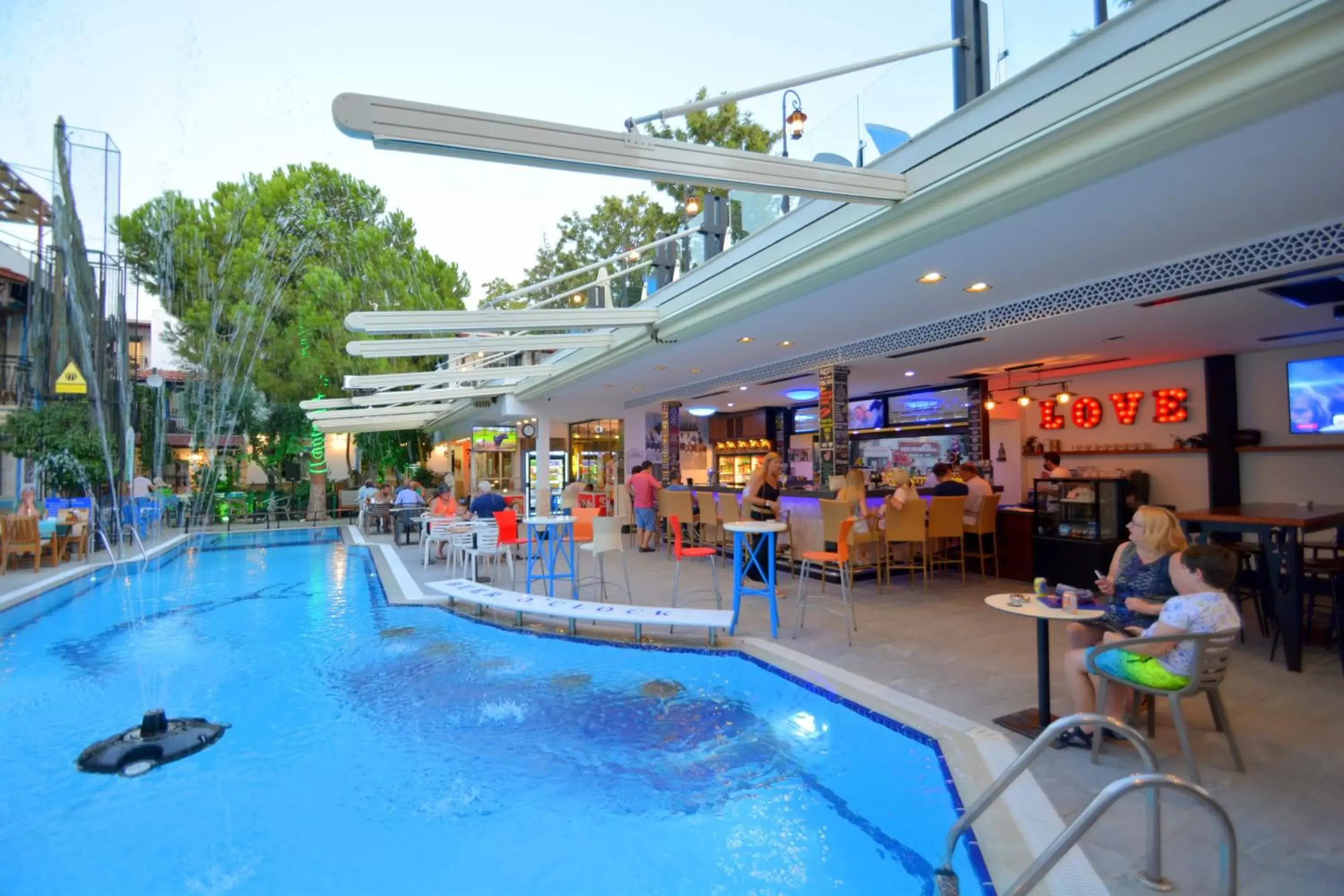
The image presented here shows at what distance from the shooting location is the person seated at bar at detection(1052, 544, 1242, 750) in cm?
299

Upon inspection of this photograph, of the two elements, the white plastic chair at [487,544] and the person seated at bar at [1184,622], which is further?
the white plastic chair at [487,544]

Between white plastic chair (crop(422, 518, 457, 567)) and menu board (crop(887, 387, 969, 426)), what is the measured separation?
26.5ft

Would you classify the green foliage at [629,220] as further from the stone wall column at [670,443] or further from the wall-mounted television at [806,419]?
the wall-mounted television at [806,419]

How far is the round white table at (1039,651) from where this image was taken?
11.0 ft

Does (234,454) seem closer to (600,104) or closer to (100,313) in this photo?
(100,313)

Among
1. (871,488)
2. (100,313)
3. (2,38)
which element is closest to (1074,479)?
(871,488)

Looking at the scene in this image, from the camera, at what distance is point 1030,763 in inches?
88.3

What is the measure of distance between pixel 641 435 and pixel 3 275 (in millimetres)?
16302

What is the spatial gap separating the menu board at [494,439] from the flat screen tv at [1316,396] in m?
15.7

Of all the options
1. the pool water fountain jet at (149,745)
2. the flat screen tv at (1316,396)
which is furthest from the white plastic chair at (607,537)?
the flat screen tv at (1316,396)

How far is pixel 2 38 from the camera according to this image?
3619mm

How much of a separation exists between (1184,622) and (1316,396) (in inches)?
267

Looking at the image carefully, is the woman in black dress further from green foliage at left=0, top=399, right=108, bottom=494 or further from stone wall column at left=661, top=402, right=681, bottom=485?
green foliage at left=0, top=399, right=108, bottom=494

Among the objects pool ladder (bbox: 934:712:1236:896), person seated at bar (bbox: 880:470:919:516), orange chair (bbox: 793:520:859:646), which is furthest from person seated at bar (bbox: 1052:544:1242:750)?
person seated at bar (bbox: 880:470:919:516)
